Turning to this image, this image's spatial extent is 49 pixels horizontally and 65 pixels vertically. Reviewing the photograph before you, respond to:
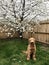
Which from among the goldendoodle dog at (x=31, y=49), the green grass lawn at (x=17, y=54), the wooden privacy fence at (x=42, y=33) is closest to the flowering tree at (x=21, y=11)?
the wooden privacy fence at (x=42, y=33)

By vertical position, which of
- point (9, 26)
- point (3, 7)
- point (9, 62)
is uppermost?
point (3, 7)

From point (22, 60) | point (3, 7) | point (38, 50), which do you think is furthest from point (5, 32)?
Result: point (22, 60)

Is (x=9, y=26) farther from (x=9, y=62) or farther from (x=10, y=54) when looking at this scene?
(x=9, y=62)

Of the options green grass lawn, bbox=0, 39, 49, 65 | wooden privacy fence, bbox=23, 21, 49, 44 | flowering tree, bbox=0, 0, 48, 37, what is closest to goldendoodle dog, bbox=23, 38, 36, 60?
green grass lawn, bbox=0, 39, 49, 65

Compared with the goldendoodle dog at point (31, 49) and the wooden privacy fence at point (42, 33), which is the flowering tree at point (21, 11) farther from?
the goldendoodle dog at point (31, 49)

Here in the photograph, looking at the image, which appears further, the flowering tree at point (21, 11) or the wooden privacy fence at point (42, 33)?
the flowering tree at point (21, 11)

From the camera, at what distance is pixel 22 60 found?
310 inches

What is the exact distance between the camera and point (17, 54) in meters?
8.55

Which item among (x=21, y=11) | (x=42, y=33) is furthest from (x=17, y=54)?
(x=21, y=11)

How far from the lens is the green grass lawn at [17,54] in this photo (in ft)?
25.3

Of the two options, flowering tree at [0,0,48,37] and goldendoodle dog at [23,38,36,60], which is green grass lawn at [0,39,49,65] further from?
flowering tree at [0,0,48,37]

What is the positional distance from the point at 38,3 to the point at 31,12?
0.57 meters

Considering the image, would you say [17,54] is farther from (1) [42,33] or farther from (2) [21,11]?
(2) [21,11]

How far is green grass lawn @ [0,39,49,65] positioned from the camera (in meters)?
7.72
